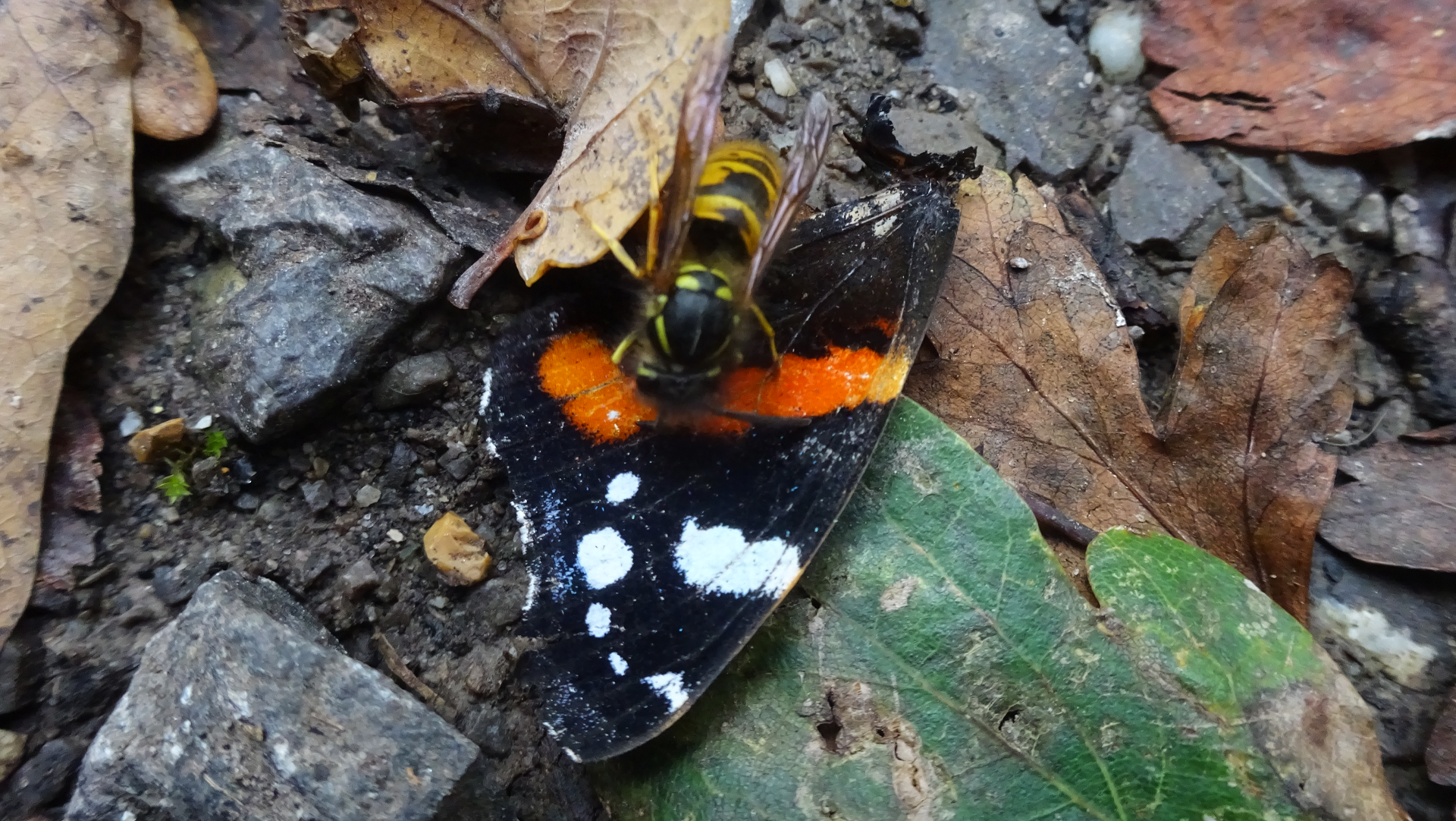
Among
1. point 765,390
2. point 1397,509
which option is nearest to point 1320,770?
point 1397,509

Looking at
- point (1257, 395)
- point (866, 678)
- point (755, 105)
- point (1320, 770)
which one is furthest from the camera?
point (755, 105)

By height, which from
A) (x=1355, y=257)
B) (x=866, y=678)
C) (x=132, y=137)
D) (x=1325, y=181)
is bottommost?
(x=866, y=678)

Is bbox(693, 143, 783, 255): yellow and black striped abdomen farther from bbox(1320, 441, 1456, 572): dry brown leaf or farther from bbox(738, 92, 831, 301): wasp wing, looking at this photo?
bbox(1320, 441, 1456, 572): dry brown leaf

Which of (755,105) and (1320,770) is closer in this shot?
(1320,770)

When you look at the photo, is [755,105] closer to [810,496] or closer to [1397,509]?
[810,496]

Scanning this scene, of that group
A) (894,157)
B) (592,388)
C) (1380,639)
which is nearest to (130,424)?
(592,388)

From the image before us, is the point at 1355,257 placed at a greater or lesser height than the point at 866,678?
greater
